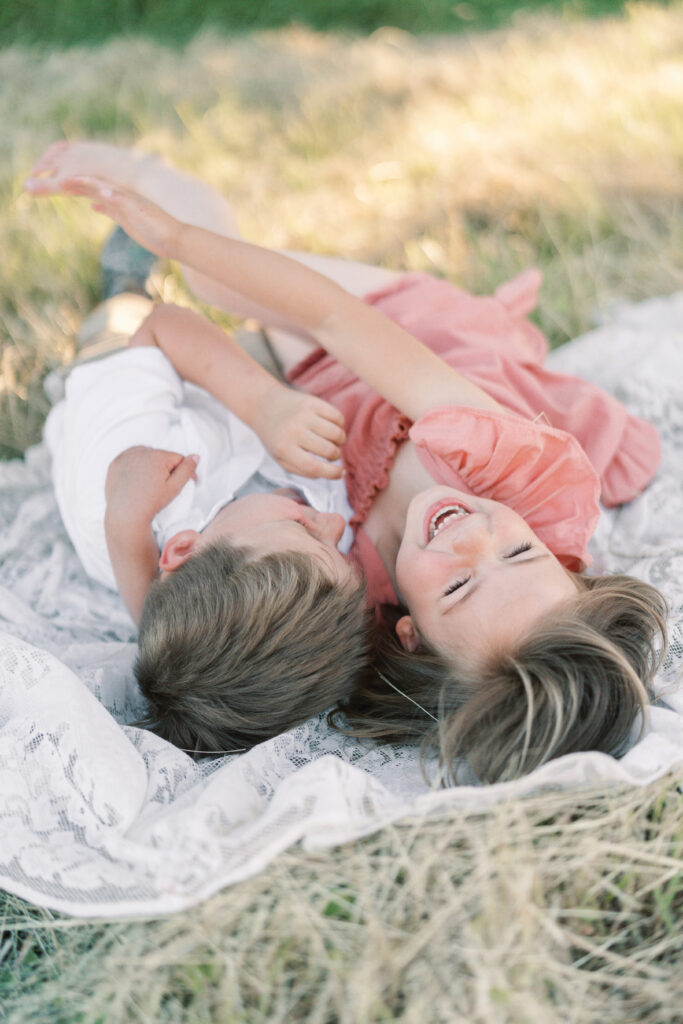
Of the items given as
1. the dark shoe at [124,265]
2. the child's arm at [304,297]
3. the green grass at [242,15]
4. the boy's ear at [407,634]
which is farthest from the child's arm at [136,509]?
the green grass at [242,15]

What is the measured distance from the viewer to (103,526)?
1.95 meters

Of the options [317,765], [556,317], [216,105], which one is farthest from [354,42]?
[317,765]

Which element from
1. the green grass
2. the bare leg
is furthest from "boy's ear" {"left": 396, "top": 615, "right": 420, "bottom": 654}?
the green grass

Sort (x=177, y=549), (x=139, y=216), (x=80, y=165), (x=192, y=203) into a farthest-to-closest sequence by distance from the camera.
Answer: (x=192, y=203)
(x=80, y=165)
(x=139, y=216)
(x=177, y=549)

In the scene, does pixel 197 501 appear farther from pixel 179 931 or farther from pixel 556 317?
pixel 556 317

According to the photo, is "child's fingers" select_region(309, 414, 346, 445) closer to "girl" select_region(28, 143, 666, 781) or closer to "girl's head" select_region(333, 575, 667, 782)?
"girl" select_region(28, 143, 666, 781)

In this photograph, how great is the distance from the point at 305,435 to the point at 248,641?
0.47m

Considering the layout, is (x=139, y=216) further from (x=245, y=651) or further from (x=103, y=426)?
(x=245, y=651)

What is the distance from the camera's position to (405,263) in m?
3.10

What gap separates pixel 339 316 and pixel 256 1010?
1.33 metres

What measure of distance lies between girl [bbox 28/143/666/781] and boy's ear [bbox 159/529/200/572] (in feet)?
1.27

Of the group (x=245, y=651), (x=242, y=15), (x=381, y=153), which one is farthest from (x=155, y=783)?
(x=242, y=15)

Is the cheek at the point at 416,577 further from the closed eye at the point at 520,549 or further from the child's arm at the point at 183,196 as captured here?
the child's arm at the point at 183,196

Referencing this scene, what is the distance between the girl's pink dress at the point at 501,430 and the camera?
1.76 metres
